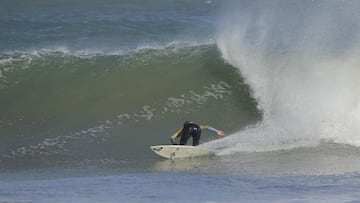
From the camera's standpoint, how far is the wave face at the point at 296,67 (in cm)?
1619

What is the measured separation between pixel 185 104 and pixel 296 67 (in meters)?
2.99

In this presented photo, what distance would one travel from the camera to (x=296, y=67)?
19.0 meters

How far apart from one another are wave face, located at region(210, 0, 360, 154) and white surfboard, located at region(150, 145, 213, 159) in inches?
22.8

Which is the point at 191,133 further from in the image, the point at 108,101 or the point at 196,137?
the point at 108,101

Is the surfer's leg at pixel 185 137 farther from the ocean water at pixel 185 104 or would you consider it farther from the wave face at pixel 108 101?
the wave face at pixel 108 101

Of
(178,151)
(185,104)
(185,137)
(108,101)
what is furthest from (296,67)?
(178,151)

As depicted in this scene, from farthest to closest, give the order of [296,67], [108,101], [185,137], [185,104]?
[296,67] → [108,101] → [185,104] → [185,137]

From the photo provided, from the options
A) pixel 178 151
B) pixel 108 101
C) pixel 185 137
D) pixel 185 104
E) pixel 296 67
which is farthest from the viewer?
pixel 296 67

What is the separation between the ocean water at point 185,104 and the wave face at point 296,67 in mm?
42

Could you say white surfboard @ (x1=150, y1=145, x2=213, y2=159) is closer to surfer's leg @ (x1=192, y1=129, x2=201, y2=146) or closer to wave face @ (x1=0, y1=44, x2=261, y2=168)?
surfer's leg @ (x1=192, y1=129, x2=201, y2=146)

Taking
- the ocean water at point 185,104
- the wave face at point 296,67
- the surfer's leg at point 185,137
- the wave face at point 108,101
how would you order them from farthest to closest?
the wave face at point 296,67 < the wave face at point 108,101 < the surfer's leg at point 185,137 < the ocean water at point 185,104

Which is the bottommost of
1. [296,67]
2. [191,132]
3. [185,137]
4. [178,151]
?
[178,151]

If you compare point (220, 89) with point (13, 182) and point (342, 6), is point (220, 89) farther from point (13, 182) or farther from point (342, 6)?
point (13, 182)

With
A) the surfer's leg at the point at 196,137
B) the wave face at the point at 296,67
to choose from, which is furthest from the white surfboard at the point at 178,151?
the wave face at the point at 296,67
